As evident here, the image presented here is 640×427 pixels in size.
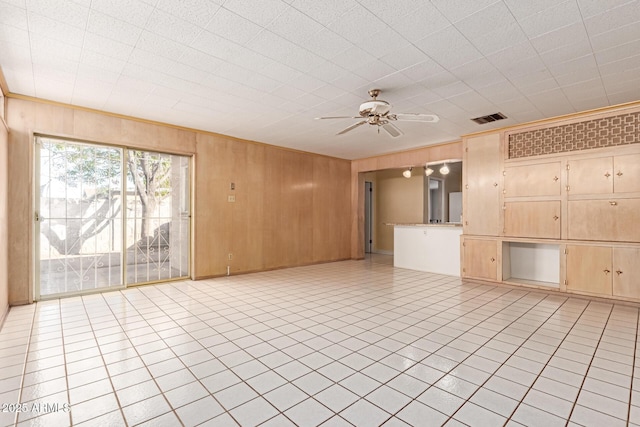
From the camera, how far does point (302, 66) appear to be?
340 centimetres

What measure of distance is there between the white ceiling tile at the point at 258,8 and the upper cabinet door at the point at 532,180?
4.94 m

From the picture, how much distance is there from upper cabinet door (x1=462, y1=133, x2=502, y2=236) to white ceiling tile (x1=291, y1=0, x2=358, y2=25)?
4498mm

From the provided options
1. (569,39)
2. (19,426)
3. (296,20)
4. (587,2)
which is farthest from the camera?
(569,39)

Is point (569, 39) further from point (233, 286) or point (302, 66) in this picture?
point (233, 286)

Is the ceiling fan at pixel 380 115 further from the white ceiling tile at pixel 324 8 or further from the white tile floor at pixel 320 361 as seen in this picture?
the white tile floor at pixel 320 361

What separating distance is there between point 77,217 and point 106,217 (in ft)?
1.26

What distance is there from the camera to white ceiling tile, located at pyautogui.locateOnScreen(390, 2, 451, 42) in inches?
96.8

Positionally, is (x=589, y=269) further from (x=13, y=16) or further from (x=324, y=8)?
(x=13, y=16)

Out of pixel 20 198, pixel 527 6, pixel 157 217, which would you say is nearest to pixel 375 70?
pixel 527 6

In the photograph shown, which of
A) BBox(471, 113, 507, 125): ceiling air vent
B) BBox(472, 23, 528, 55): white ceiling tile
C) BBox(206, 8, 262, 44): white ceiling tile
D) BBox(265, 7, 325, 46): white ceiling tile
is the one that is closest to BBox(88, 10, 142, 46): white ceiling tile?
BBox(206, 8, 262, 44): white ceiling tile

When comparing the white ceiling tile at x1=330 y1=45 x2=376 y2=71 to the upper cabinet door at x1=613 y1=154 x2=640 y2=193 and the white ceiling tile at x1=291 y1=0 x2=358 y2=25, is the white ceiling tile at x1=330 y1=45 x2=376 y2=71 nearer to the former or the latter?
the white ceiling tile at x1=291 y1=0 x2=358 y2=25

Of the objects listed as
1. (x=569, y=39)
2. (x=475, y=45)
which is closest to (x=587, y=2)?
(x=569, y=39)

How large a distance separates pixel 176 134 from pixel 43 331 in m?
3.70

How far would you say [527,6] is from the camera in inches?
95.0
